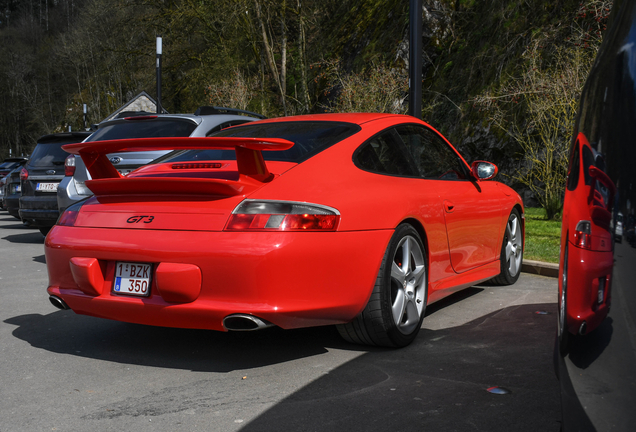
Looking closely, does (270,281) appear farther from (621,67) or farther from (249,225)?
(621,67)

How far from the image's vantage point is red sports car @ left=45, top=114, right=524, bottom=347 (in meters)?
3.29

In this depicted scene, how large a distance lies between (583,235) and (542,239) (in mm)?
7201

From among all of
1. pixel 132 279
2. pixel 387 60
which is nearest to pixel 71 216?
pixel 132 279

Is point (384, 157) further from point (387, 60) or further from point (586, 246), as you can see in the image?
point (387, 60)

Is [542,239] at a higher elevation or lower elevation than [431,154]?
lower

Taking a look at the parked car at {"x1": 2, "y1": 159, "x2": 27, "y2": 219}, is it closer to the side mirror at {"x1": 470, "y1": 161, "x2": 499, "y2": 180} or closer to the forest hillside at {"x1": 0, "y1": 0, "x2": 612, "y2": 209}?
the forest hillside at {"x1": 0, "y1": 0, "x2": 612, "y2": 209}

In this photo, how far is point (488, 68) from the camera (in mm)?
16984

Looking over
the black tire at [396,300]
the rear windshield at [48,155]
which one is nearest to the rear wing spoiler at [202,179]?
the black tire at [396,300]

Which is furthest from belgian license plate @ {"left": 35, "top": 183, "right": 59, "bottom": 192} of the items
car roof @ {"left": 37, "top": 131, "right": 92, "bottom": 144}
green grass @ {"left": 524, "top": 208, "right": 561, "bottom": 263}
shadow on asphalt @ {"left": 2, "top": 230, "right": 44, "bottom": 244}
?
green grass @ {"left": 524, "top": 208, "right": 561, "bottom": 263}

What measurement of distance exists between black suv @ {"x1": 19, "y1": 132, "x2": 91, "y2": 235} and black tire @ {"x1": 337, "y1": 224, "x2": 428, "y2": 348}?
7.23 meters

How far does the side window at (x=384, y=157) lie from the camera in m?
3.96

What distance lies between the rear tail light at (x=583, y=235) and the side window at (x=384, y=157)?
212 cm

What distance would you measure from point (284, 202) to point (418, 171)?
4.63ft

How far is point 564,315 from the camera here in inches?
74.5
